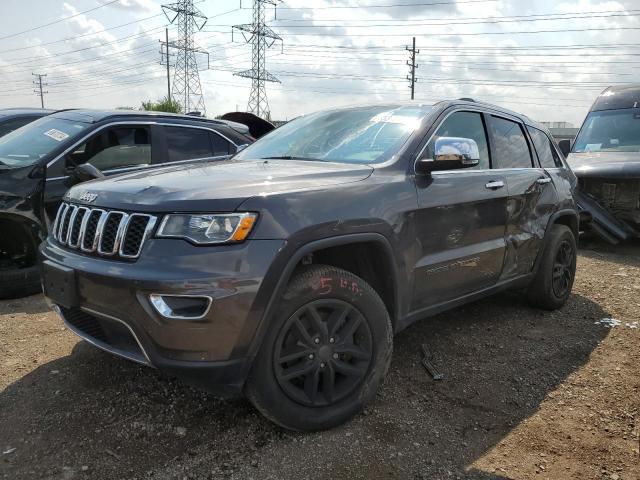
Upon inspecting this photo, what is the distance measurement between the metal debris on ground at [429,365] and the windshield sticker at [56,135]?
12.6ft

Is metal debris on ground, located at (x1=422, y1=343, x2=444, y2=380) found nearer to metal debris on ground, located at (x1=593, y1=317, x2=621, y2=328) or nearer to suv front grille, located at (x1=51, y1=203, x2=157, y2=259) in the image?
metal debris on ground, located at (x1=593, y1=317, x2=621, y2=328)

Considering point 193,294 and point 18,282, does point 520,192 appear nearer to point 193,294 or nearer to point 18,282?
point 193,294

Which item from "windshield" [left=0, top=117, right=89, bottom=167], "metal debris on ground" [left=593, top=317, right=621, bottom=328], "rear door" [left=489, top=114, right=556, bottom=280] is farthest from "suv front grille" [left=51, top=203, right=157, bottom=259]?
"metal debris on ground" [left=593, top=317, right=621, bottom=328]

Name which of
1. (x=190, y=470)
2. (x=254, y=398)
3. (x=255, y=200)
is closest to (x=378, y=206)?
(x=255, y=200)

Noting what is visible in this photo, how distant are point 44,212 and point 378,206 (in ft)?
11.0

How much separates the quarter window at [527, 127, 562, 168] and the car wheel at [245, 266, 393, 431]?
106 inches

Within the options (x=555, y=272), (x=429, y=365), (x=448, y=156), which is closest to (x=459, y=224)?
(x=448, y=156)

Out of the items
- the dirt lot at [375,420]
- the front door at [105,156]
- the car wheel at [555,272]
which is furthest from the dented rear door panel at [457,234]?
the front door at [105,156]

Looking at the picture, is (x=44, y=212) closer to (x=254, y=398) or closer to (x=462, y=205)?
(x=254, y=398)

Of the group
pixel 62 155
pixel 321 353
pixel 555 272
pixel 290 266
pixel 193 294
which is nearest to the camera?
pixel 193 294

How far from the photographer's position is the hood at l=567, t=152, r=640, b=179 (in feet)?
25.3

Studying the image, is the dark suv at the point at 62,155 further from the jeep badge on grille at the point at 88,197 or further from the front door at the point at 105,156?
the jeep badge on grille at the point at 88,197

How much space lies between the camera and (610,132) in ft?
29.9

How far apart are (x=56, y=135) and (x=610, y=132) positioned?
829cm
